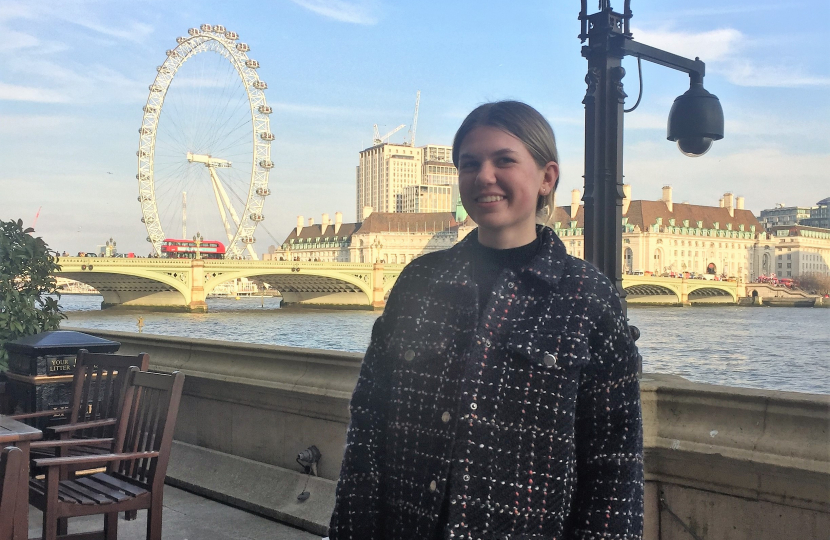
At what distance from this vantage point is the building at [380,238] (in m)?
111

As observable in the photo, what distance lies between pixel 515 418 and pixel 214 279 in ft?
158

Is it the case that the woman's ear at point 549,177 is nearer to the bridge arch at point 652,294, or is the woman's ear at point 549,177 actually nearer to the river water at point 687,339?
the river water at point 687,339

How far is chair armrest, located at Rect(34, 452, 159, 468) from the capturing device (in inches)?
110

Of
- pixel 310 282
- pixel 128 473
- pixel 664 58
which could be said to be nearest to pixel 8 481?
pixel 128 473

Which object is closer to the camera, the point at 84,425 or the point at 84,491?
the point at 84,491

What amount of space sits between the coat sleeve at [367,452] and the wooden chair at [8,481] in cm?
132

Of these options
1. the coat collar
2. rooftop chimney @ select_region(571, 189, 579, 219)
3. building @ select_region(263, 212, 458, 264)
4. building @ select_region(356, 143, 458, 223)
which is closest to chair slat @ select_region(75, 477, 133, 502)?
the coat collar

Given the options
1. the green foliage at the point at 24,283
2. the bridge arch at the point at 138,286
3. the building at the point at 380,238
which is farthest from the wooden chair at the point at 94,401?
the building at the point at 380,238

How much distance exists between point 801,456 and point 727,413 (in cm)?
29

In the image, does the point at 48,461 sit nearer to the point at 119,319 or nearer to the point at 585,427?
the point at 585,427

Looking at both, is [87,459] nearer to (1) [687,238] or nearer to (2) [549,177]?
(2) [549,177]

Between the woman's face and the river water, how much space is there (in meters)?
12.1

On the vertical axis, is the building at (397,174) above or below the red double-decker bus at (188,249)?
above

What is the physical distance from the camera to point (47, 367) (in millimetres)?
4320
